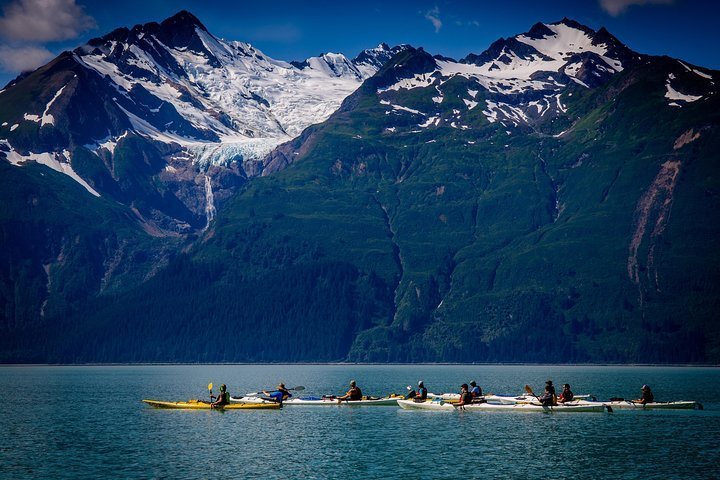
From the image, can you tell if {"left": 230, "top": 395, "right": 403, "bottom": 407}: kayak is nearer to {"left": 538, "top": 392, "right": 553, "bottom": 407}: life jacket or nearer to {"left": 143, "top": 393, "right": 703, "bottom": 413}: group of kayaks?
{"left": 143, "top": 393, "right": 703, "bottom": 413}: group of kayaks

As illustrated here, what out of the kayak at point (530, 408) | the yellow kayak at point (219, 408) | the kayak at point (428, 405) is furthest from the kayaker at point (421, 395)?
the yellow kayak at point (219, 408)

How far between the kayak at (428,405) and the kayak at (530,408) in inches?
120

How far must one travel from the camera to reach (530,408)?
477 ft

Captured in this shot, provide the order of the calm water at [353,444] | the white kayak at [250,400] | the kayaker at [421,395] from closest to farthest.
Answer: the calm water at [353,444]
the kayaker at [421,395]
the white kayak at [250,400]

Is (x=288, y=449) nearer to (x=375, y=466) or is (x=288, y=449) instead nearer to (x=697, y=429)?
(x=375, y=466)

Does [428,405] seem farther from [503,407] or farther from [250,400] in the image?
[250,400]

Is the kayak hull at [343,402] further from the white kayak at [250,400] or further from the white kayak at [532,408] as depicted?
the white kayak at [532,408]

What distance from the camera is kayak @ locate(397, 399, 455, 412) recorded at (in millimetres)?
148375

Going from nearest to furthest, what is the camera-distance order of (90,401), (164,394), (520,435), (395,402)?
(520,435) → (395,402) → (90,401) → (164,394)

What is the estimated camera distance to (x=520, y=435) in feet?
385

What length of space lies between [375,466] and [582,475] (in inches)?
755

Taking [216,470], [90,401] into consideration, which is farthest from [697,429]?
[90,401]

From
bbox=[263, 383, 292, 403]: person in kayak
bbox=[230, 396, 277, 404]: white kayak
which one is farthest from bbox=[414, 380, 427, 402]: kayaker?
bbox=[230, 396, 277, 404]: white kayak

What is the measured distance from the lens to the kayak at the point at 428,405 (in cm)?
14838
